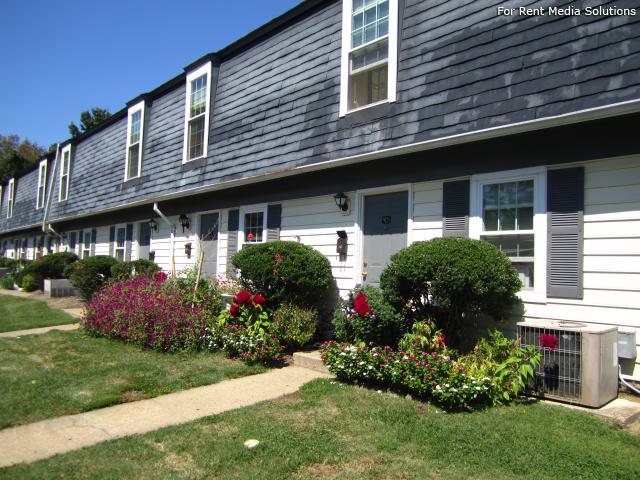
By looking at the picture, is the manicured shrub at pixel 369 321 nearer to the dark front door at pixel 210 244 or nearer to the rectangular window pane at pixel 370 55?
the rectangular window pane at pixel 370 55

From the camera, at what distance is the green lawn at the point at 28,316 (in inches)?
390

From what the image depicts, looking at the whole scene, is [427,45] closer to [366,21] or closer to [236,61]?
[366,21]

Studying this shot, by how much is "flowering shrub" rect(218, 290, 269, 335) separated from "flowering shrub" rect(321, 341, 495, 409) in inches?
64.1

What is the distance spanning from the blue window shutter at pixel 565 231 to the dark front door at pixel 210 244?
7.61 m

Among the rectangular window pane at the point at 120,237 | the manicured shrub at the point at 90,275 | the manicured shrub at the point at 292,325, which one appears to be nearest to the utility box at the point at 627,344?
the manicured shrub at the point at 292,325

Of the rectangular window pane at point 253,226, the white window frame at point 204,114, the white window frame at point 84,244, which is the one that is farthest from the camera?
the white window frame at point 84,244

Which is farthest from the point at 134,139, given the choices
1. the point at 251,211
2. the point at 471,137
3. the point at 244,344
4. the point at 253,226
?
the point at 471,137

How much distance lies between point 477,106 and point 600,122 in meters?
1.43

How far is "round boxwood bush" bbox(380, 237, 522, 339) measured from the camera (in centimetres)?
526

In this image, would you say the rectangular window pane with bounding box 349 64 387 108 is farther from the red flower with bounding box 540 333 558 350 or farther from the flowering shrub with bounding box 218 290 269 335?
the red flower with bounding box 540 333 558 350

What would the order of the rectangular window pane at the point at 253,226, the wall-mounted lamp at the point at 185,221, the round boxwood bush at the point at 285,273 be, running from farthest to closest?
the wall-mounted lamp at the point at 185,221
the rectangular window pane at the point at 253,226
the round boxwood bush at the point at 285,273

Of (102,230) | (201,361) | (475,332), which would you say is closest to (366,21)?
(475,332)

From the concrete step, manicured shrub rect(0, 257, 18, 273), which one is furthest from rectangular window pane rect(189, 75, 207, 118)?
manicured shrub rect(0, 257, 18, 273)

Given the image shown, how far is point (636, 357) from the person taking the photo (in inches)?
198
